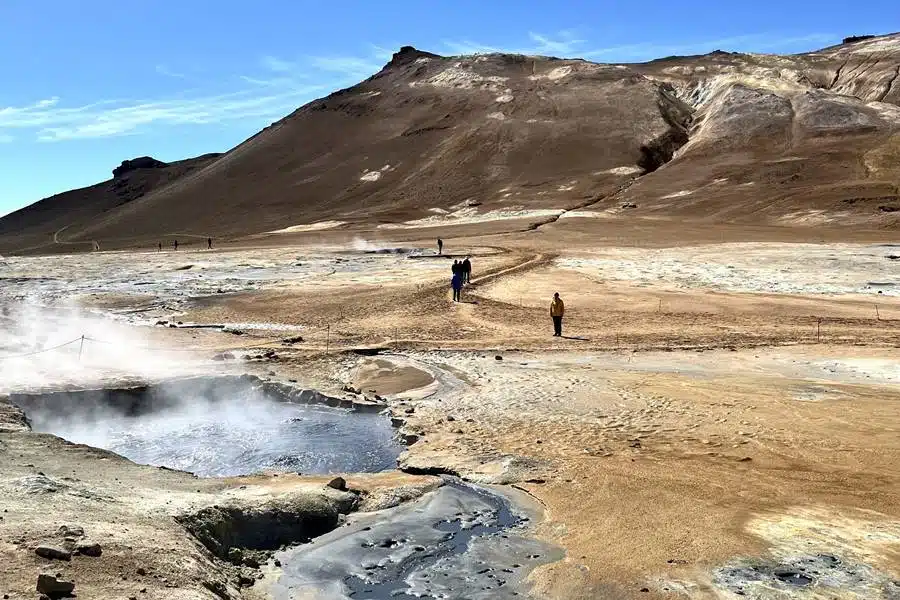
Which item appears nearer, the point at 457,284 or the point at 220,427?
the point at 220,427

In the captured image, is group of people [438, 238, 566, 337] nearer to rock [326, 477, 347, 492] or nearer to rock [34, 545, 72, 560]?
rock [326, 477, 347, 492]

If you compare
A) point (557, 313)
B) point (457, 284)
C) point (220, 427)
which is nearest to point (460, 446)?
point (220, 427)

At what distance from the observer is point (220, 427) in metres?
13.8

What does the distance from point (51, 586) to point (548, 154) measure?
86.8 m

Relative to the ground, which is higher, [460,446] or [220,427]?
[460,446]

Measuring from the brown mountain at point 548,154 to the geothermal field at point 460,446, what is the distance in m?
38.8

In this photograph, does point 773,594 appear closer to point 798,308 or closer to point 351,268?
point 798,308

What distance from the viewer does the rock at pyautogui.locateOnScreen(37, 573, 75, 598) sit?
5.29m

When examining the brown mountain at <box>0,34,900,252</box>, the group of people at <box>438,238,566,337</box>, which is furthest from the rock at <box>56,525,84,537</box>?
the brown mountain at <box>0,34,900,252</box>

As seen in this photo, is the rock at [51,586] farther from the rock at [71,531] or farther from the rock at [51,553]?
the rock at [71,531]

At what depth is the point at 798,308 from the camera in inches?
955

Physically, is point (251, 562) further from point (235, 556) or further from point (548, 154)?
point (548, 154)

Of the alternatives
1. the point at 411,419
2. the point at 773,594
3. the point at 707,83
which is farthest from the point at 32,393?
the point at 707,83

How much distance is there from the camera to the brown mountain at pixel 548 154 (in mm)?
67938
